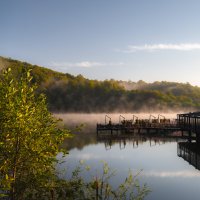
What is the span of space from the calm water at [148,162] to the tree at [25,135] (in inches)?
436

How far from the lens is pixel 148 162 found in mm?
41188

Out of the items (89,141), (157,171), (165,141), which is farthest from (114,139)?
(157,171)

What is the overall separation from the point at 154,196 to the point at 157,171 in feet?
33.2

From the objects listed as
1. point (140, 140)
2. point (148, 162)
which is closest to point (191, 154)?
point (148, 162)

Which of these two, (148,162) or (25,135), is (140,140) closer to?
(148,162)

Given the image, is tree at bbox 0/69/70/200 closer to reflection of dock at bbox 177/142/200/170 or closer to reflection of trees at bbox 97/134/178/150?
reflection of dock at bbox 177/142/200/170

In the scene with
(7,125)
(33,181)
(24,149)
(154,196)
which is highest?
(7,125)

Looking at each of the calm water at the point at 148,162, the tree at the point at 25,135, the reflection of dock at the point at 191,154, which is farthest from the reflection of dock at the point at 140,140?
the tree at the point at 25,135

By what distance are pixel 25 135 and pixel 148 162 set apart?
98.2ft

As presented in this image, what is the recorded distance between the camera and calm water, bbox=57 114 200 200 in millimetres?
28344

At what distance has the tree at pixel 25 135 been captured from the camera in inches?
484

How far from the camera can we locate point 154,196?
2545 centimetres

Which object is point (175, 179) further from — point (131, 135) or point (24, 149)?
point (131, 135)

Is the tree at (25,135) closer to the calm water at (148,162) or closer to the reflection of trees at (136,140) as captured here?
the calm water at (148,162)
